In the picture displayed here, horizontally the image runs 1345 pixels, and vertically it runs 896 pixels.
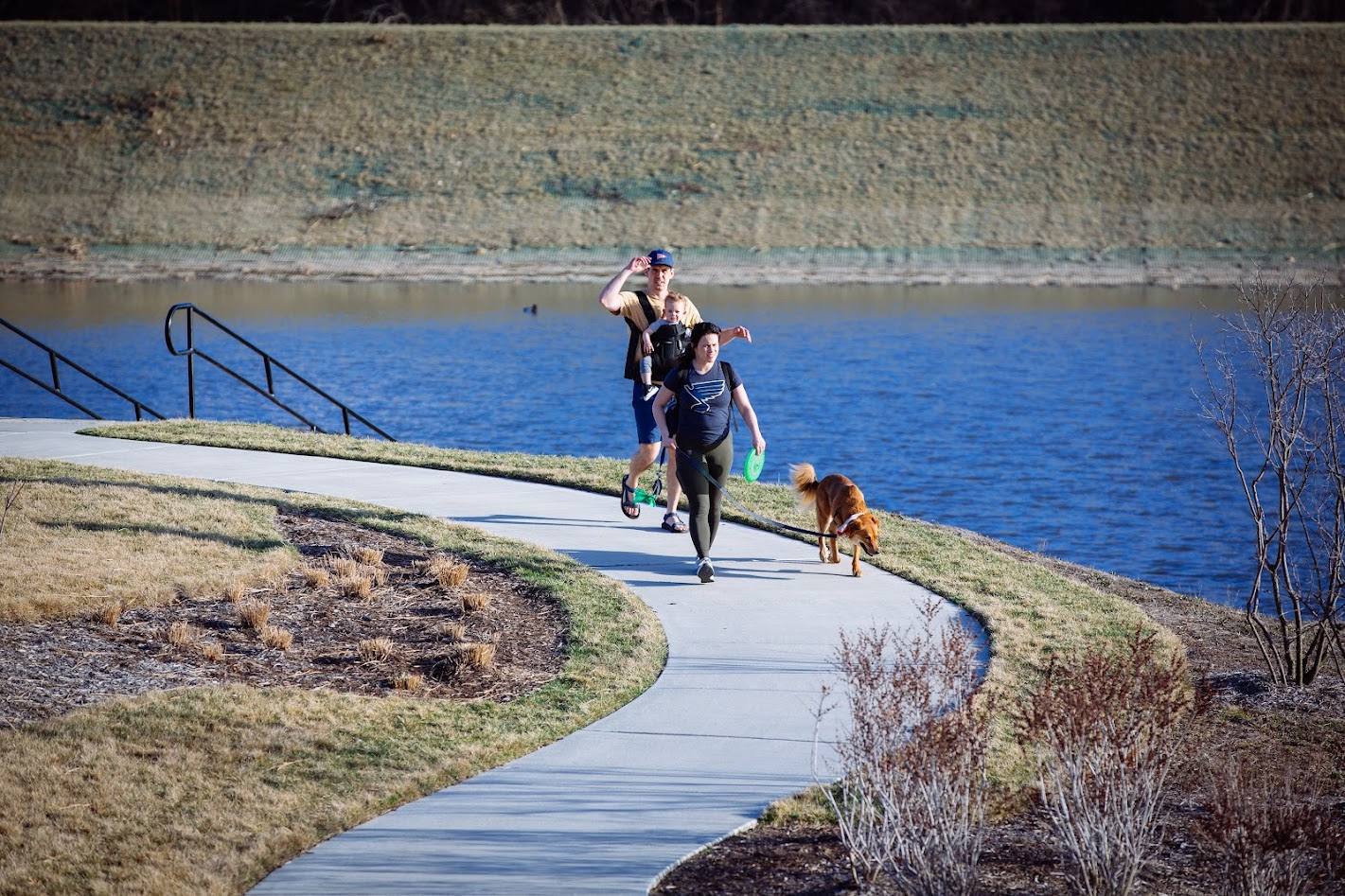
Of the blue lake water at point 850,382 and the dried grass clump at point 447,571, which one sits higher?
the blue lake water at point 850,382

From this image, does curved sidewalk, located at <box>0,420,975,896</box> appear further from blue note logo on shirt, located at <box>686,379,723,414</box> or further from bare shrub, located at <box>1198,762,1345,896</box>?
bare shrub, located at <box>1198,762,1345,896</box>

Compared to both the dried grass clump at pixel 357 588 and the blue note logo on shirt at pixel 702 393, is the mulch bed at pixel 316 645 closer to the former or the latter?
the dried grass clump at pixel 357 588

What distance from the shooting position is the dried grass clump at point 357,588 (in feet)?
29.5

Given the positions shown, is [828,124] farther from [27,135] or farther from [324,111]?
[27,135]

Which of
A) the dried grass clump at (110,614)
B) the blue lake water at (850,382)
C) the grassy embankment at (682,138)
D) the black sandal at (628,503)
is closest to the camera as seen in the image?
the dried grass clump at (110,614)

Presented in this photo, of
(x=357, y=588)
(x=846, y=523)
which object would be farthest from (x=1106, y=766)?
(x=357, y=588)

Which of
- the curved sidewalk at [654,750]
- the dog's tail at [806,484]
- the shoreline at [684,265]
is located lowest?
the curved sidewalk at [654,750]

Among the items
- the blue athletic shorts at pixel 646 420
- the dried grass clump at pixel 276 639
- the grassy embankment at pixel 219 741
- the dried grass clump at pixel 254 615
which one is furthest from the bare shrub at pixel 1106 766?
the blue athletic shorts at pixel 646 420

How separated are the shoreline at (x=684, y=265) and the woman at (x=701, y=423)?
36.9 metres

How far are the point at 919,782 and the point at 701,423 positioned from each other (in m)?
4.40

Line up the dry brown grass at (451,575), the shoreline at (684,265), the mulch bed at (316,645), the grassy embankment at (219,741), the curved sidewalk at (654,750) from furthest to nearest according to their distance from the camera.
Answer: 1. the shoreline at (684,265)
2. the dry brown grass at (451,575)
3. the mulch bed at (316,645)
4. the grassy embankment at (219,741)
5. the curved sidewalk at (654,750)

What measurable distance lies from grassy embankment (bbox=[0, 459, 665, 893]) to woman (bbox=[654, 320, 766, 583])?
73 cm

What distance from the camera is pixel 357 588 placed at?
29.6 ft

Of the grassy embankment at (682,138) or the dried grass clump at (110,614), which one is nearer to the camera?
the dried grass clump at (110,614)
